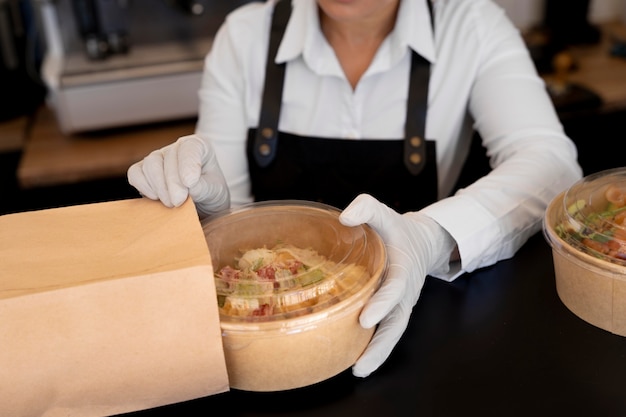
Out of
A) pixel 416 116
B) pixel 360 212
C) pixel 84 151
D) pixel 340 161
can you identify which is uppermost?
pixel 360 212

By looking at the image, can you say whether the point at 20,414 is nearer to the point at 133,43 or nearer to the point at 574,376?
the point at 574,376

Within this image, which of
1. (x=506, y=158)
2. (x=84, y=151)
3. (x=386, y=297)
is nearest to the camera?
(x=386, y=297)

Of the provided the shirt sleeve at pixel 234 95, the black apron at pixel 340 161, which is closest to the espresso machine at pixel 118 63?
the shirt sleeve at pixel 234 95

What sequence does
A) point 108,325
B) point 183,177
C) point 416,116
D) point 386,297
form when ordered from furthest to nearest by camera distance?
point 416,116 → point 183,177 → point 386,297 → point 108,325

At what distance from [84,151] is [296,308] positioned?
5.34ft

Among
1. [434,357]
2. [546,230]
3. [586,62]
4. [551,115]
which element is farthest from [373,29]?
[586,62]

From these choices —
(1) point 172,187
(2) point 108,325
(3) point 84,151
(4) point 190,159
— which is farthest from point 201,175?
(3) point 84,151

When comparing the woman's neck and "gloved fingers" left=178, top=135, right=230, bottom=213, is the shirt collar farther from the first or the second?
"gloved fingers" left=178, top=135, right=230, bottom=213

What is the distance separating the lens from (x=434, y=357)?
3.42ft

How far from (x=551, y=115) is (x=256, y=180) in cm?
71

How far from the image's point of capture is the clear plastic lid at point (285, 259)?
3.16 feet

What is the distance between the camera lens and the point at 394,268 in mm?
1069

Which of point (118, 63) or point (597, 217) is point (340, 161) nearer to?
point (597, 217)

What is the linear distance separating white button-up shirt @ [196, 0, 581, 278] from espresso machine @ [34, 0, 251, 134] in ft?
2.07
